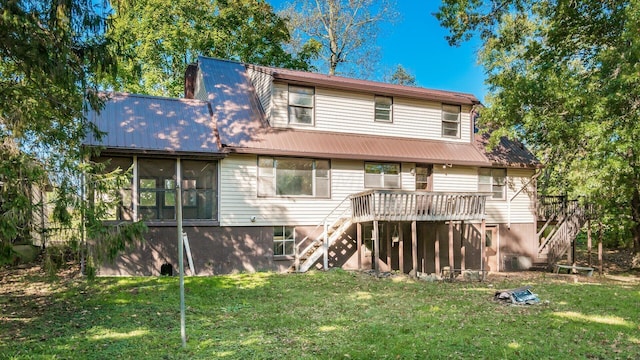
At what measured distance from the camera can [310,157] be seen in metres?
14.8

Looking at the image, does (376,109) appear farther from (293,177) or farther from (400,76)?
(400,76)

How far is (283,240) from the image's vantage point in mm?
14516

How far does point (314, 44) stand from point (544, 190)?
15.3 meters

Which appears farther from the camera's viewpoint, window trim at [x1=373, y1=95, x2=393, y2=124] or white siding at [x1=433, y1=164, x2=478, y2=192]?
white siding at [x1=433, y1=164, x2=478, y2=192]

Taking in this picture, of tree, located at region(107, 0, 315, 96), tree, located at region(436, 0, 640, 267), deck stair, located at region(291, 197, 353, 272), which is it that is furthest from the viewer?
tree, located at region(107, 0, 315, 96)

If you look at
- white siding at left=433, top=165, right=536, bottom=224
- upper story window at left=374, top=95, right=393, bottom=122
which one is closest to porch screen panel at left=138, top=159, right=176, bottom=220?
upper story window at left=374, top=95, right=393, bottom=122

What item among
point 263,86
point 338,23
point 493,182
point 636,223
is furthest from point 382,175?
point 338,23

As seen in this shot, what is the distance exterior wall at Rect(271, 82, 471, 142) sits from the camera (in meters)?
15.3

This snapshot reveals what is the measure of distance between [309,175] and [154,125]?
5.20 meters

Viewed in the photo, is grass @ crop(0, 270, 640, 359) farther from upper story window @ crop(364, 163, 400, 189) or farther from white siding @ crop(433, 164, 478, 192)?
white siding @ crop(433, 164, 478, 192)

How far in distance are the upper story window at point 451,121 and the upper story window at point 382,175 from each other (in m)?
3.08

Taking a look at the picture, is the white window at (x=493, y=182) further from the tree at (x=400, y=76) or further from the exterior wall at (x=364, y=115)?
the tree at (x=400, y=76)

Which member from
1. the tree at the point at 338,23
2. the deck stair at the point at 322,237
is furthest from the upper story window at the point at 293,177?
the tree at the point at 338,23

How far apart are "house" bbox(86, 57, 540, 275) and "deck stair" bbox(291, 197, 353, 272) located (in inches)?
2.0
